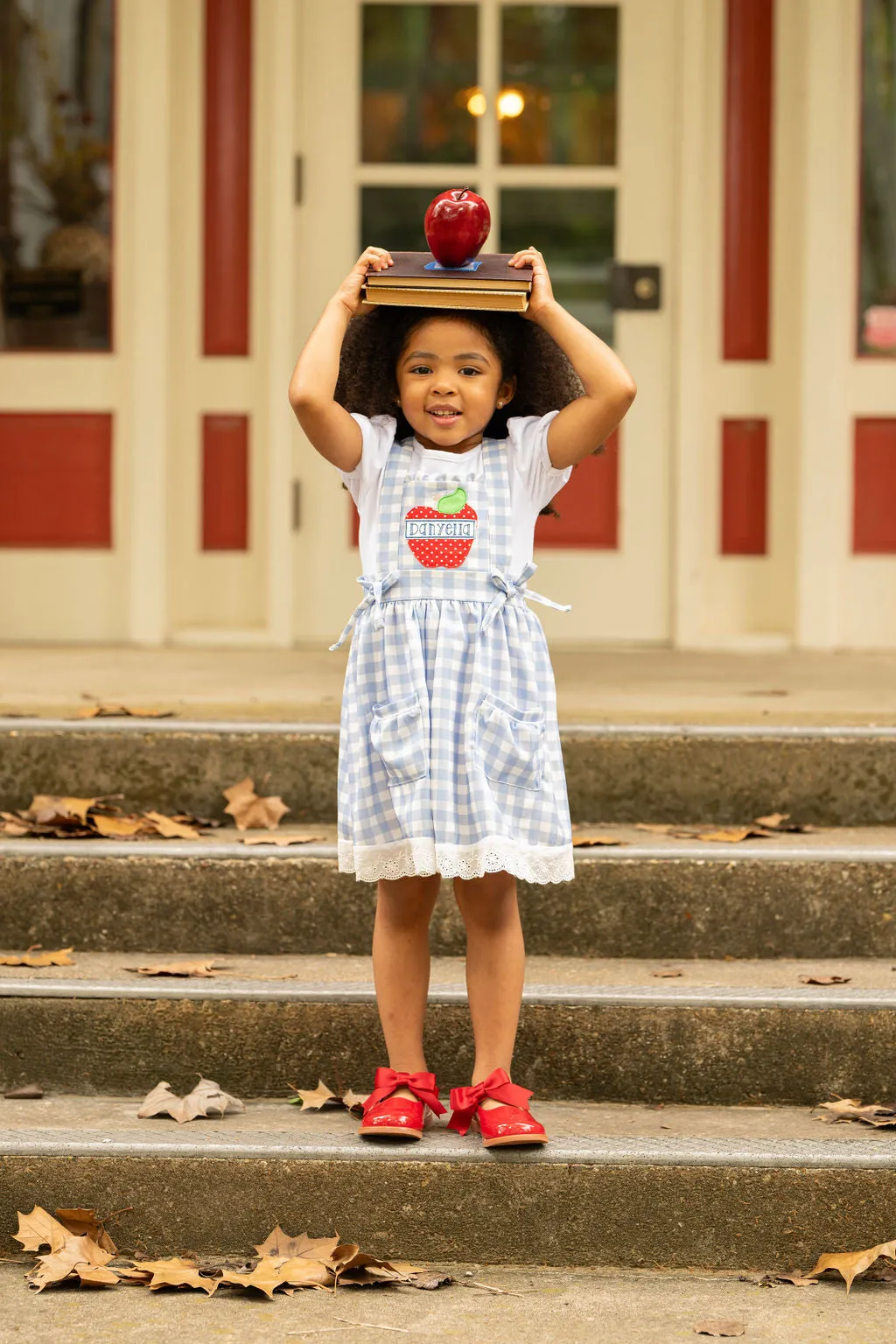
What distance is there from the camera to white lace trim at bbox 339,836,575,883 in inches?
106

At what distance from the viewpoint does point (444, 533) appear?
277cm

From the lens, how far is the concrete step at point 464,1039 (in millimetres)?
2984

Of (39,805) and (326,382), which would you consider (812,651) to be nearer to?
(39,805)

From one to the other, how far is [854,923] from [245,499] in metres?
3.18

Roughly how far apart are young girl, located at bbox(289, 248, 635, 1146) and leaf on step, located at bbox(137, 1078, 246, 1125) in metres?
0.28

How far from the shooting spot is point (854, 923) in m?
3.37

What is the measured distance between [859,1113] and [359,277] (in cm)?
152

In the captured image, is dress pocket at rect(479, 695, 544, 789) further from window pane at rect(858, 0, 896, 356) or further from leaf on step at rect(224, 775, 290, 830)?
window pane at rect(858, 0, 896, 356)

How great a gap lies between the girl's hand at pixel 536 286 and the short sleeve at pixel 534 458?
0.17m

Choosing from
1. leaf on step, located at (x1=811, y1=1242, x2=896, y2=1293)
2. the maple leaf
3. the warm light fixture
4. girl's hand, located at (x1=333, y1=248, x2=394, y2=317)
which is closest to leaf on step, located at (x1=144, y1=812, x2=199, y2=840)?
the maple leaf

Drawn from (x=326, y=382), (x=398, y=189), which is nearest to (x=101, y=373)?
(x=398, y=189)

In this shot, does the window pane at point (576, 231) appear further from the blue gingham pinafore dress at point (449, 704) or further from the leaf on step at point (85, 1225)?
the leaf on step at point (85, 1225)

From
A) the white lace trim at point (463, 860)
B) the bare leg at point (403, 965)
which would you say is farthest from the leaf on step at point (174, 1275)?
the white lace trim at point (463, 860)

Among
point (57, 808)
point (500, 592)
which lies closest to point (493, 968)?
point (500, 592)
